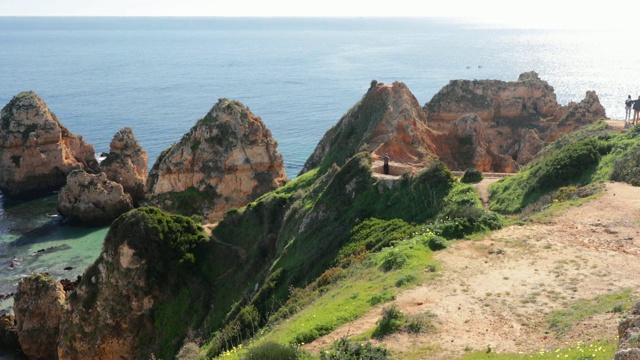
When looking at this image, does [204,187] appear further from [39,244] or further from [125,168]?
[125,168]

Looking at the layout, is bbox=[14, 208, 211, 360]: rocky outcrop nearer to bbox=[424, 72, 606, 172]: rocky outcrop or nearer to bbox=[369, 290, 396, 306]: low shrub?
bbox=[369, 290, 396, 306]: low shrub

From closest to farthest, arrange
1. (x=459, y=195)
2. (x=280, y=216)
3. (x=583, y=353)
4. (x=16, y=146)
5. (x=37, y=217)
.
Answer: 1. (x=583, y=353)
2. (x=459, y=195)
3. (x=280, y=216)
4. (x=37, y=217)
5. (x=16, y=146)

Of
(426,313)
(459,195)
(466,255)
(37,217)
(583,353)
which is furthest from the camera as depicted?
(37,217)

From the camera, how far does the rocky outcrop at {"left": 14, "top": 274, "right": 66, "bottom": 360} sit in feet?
140

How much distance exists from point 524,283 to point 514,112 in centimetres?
6083

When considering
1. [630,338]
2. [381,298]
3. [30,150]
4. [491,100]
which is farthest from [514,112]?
[630,338]

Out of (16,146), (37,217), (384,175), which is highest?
(384,175)

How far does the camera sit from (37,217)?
239ft

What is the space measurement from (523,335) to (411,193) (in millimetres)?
16242

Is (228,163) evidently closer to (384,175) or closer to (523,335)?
(384,175)

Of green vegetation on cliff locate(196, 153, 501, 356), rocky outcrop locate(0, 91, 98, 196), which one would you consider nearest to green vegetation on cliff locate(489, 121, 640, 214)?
green vegetation on cliff locate(196, 153, 501, 356)

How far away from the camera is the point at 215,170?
193 ft

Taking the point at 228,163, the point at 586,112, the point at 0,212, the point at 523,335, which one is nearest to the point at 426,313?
the point at 523,335

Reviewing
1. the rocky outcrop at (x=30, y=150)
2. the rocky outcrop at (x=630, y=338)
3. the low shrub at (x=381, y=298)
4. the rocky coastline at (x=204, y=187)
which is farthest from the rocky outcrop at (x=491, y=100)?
the rocky outcrop at (x=630, y=338)
